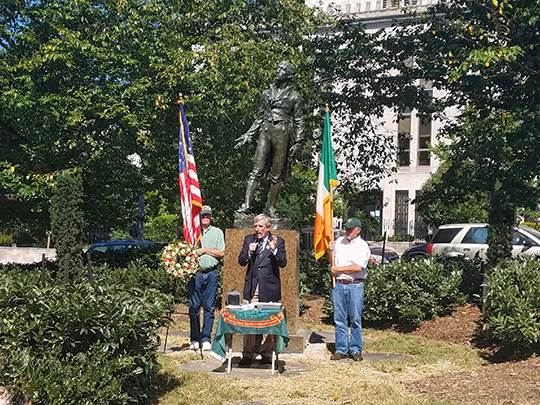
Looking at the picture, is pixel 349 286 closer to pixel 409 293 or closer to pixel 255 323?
pixel 255 323

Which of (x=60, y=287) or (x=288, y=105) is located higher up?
(x=288, y=105)

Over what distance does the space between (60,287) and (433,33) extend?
462 inches

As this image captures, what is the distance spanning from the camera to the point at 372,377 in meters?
8.59

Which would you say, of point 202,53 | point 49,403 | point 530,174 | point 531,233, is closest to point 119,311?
point 49,403

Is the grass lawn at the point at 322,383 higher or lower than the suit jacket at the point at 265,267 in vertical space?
lower

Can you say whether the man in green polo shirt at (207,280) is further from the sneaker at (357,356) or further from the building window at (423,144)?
the building window at (423,144)

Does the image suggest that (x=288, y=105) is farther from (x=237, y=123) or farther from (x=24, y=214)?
(x=24, y=214)

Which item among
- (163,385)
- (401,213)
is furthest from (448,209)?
(163,385)

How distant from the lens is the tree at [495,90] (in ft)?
44.8

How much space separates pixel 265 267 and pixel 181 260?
51.7 inches

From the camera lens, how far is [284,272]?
10.4 meters

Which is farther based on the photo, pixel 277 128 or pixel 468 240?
pixel 468 240

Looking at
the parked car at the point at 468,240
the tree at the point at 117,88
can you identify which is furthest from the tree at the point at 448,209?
the tree at the point at 117,88

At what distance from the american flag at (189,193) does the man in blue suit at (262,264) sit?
1.66 m
